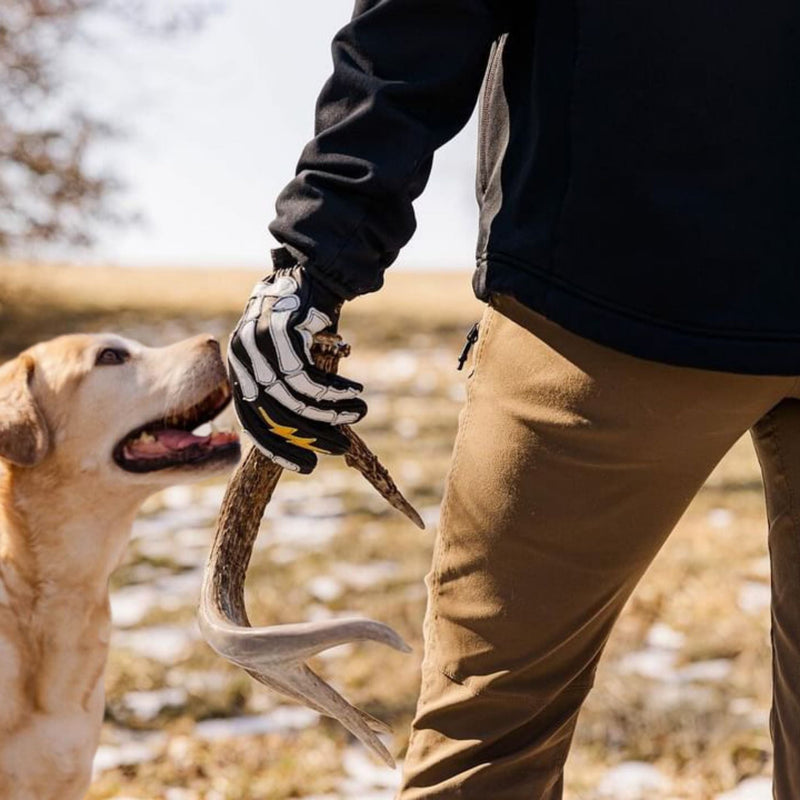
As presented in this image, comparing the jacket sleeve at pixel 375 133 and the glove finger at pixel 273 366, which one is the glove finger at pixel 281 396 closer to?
the glove finger at pixel 273 366

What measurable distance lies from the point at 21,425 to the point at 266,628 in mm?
1336

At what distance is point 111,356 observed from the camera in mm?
2896

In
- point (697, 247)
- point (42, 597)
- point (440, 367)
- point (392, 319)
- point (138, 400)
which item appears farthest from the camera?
point (392, 319)

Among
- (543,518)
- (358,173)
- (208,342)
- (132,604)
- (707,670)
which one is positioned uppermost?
(358,173)

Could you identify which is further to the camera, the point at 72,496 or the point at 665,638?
the point at 665,638

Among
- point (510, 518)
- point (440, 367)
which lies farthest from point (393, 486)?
point (440, 367)

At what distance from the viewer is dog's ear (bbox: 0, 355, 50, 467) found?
2.61 m

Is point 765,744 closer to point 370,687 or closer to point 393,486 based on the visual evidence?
point 370,687

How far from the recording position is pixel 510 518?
153 centimetres

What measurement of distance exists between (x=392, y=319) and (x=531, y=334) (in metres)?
15.6

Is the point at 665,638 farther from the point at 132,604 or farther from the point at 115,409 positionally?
the point at 115,409

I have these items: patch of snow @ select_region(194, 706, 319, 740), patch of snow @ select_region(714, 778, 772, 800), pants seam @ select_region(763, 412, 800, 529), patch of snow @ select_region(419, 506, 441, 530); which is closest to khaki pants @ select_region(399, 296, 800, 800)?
pants seam @ select_region(763, 412, 800, 529)

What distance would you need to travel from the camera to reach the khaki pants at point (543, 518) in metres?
1.49

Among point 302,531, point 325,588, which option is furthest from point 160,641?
point 302,531
